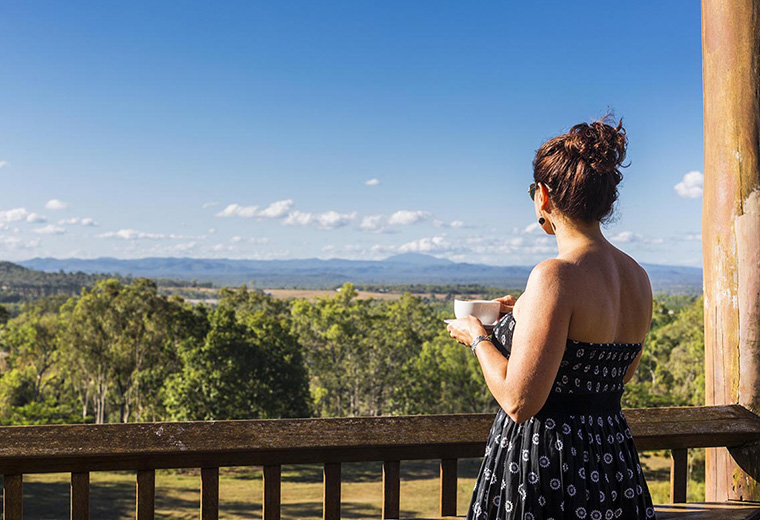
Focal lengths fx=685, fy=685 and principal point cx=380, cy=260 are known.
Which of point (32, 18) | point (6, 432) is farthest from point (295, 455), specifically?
point (32, 18)

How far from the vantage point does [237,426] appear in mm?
1688

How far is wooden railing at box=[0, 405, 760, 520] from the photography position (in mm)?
1574

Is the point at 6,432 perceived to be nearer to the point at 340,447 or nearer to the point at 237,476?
the point at 340,447

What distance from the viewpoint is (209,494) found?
172cm

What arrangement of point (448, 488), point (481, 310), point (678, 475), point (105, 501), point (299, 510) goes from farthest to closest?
point (105, 501) → point (299, 510) → point (678, 475) → point (448, 488) → point (481, 310)

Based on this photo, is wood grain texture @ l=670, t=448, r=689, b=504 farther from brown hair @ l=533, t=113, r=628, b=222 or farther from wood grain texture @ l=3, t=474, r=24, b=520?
wood grain texture @ l=3, t=474, r=24, b=520

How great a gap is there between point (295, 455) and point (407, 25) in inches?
2468

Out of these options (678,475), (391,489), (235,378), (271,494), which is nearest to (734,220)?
(678,475)

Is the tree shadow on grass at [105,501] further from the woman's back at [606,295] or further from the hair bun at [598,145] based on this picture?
the hair bun at [598,145]

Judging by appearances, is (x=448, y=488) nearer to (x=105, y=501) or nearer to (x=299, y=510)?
(x=299, y=510)

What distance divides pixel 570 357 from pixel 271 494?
33.7 inches

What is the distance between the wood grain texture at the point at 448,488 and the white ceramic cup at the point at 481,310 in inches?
19.8

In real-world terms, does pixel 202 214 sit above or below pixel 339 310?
above

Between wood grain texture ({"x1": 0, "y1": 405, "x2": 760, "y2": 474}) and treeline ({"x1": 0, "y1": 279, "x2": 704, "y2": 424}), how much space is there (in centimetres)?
2198
